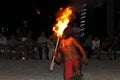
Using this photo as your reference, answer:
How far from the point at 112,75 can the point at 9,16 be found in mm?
15919

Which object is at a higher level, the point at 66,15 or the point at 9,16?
the point at 9,16

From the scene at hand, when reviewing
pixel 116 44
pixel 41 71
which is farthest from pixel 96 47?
pixel 41 71

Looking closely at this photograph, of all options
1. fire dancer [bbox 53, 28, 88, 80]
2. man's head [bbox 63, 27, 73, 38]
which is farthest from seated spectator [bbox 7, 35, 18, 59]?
man's head [bbox 63, 27, 73, 38]

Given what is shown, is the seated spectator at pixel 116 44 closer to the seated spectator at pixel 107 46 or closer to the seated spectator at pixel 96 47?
the seated spectator at pixel 107 46

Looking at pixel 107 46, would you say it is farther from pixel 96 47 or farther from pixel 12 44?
pixel 12 44

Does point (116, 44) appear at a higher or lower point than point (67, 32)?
higher

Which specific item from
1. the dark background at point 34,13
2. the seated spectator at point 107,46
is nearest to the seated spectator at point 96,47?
the seated spectator at point 107,46

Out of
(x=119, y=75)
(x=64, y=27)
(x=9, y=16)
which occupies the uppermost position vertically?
(x=9, y=16)

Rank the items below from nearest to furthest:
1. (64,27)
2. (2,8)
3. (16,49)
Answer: (64,27), (16,49), (2,8)

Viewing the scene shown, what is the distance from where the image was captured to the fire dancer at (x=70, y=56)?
908 centimetres

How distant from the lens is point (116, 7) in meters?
26.6

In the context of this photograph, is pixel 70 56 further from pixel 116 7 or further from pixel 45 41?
pixel 116 7

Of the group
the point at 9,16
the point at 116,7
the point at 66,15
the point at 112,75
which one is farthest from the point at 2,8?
the point at 66,15

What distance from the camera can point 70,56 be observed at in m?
9.24
